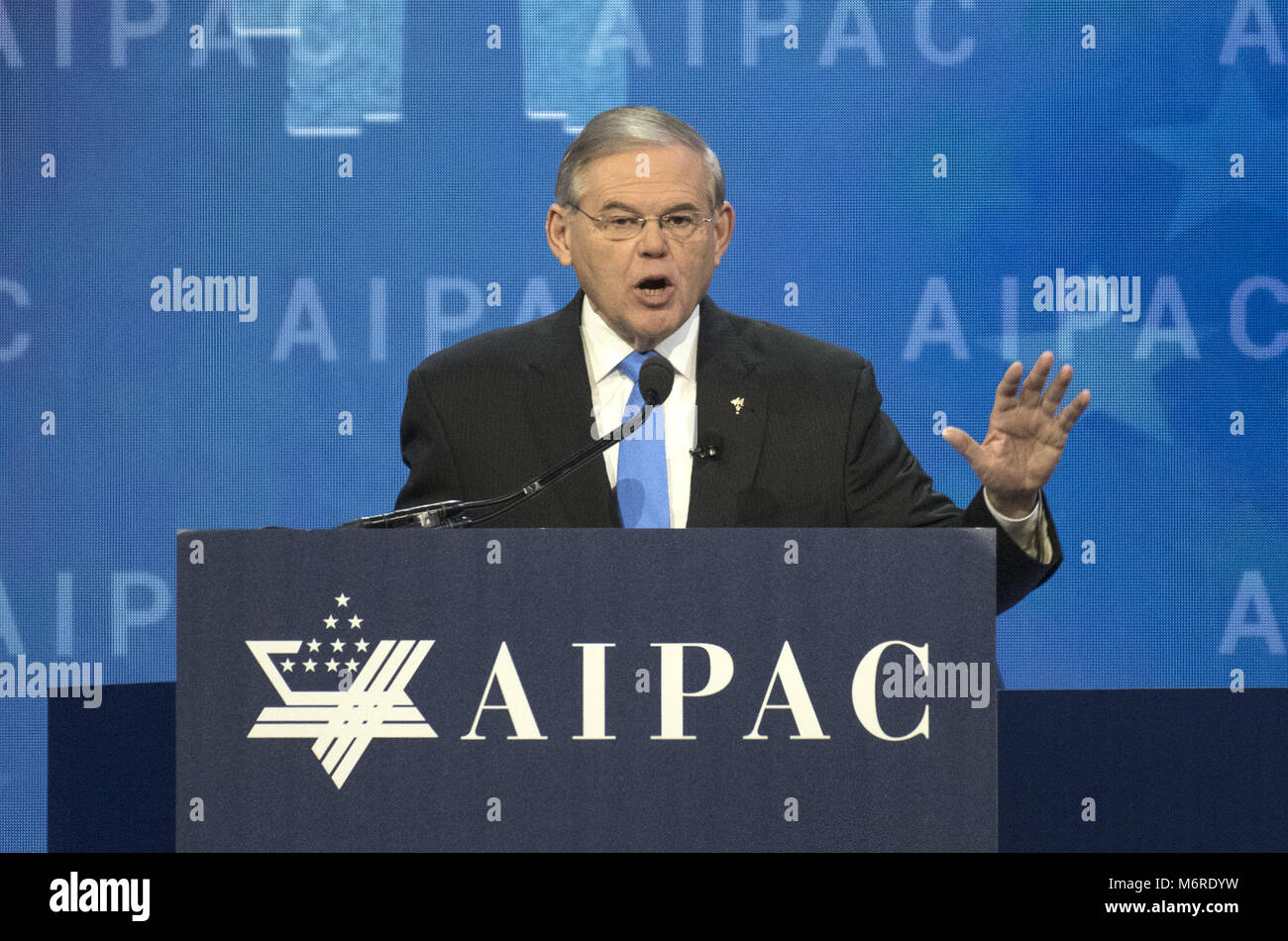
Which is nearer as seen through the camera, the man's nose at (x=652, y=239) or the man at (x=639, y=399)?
the man at (x=639, y=399)

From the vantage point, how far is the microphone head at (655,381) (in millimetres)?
1987

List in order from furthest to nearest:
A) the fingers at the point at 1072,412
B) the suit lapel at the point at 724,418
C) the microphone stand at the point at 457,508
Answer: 1. the suit lapel at the point at 724,418
2. the fingers at the point at 1072,412
3. the microphone stand at the point at 457,508

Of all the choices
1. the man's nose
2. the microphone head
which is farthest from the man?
the microphone head

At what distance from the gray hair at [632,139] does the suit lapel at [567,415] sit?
274mm

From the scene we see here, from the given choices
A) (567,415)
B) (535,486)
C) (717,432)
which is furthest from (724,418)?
(535,486)

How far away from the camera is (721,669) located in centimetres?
176

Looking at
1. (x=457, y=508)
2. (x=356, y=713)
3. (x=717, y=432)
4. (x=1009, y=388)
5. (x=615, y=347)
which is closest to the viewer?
(x=356, y=713)

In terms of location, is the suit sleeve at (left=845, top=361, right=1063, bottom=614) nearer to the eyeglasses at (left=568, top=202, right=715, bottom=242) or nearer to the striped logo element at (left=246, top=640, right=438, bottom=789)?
the eyeglasses at (left=568, top=202, right=715, bottom=242)

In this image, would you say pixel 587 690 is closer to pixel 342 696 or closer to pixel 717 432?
pixel 342 696

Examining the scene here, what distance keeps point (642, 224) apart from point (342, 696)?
1.25 meters

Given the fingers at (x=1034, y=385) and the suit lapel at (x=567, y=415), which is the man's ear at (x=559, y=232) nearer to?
the suit lapel at (x=567, y=415)

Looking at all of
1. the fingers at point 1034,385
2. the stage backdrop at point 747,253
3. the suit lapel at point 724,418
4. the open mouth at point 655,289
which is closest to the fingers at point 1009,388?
the fingers at point 1034,385

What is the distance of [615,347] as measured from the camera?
9.06 feet

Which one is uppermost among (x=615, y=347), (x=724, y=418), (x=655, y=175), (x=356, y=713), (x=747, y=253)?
(x=747, y=253)
